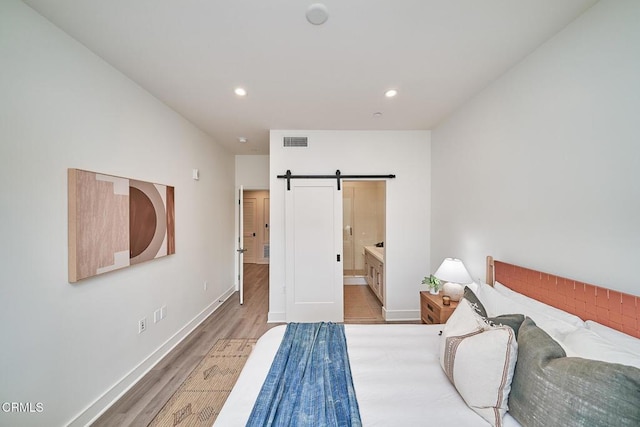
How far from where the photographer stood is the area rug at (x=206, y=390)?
5.82ft

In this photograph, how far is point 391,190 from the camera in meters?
3.53

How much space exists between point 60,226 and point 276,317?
264cm

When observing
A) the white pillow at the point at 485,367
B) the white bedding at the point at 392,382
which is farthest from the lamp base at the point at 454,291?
the white pillow at the point at 485,367

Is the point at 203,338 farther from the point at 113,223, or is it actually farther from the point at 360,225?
the point at 360,225

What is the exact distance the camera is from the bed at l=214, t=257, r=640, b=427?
83cm

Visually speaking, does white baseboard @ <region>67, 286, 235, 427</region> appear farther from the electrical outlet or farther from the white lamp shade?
the white lamp shade

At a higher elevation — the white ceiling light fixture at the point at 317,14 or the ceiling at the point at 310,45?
the ceiling at the point at 310,45

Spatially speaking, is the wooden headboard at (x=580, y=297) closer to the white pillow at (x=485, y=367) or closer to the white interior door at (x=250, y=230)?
the white pillow at (x=485, y=367)

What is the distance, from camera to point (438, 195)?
10.8 ft

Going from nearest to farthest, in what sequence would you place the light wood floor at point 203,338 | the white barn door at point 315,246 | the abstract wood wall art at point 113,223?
the abstract wood wall art at point 113,223 → the light wood floor at point 203,338 → the white barn door at point 315,246

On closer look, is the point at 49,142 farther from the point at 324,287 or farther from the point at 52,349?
the point at 324,287

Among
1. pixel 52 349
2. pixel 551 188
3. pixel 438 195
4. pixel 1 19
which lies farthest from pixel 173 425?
pixel 438 195

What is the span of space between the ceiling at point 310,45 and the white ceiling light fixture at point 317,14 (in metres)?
0.03

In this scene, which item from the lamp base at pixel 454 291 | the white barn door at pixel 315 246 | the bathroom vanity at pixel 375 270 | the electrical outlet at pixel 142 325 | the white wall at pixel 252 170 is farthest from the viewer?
the white wall at pixel 252 170
